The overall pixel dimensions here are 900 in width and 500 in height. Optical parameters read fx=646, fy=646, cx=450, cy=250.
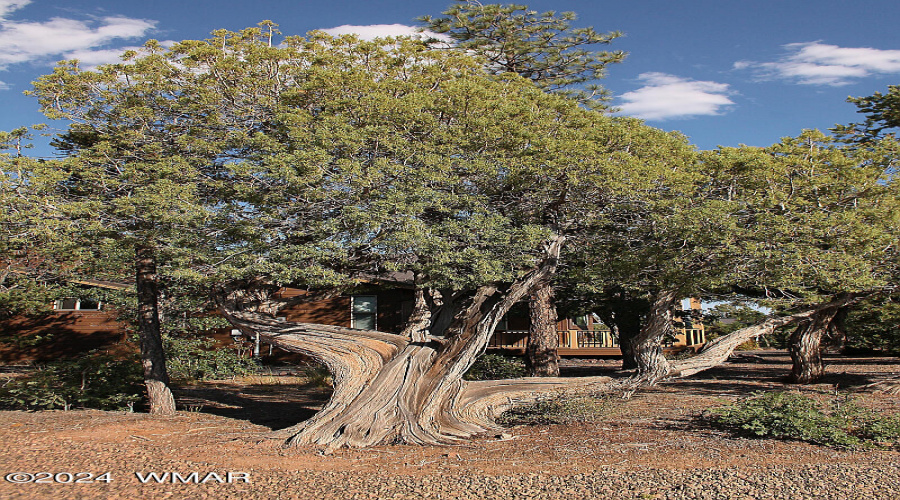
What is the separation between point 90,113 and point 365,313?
1385 centimetres

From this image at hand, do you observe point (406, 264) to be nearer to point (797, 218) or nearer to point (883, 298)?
point (797, 218)

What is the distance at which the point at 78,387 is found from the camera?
11258mm

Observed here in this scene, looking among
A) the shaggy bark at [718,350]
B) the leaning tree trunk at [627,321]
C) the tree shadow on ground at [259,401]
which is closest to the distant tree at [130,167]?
the tree shadow on ground at [259,401]

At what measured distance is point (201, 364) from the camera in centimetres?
1642

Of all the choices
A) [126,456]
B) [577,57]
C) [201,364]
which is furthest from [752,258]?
[201,364]

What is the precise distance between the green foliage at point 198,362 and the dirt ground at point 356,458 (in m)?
5.32

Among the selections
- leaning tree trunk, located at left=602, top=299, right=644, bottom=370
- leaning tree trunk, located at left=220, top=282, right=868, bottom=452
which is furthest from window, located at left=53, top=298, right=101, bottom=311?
leaning tree trunk, located at left=602, top=299, right=644, bottom=370

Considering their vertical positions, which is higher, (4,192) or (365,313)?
(4,192)

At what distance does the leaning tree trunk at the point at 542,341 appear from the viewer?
45.6ft

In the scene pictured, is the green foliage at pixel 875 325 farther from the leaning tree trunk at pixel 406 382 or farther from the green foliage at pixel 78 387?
the green foliage at pixel 78 387

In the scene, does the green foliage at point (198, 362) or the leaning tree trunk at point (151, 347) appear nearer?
the leaning tree trunk at point (151, 347)

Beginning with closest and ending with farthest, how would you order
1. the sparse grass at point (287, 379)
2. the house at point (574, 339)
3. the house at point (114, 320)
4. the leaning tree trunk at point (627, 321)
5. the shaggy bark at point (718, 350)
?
the shaggy bark at point (718, 350) → the sparse grass at point (287, 379) → the leaning tree trunk at point (627, 321) → the house at point (114, 320) → the house at point (574, 339)

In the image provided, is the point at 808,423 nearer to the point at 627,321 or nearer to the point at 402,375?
the point at 402,375

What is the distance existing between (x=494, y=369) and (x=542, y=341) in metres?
1.40
